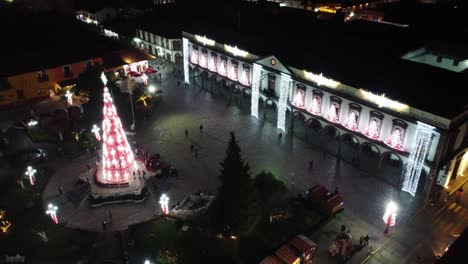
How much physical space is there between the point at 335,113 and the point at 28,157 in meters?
41.8

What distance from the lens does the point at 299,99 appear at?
5259 centimetres

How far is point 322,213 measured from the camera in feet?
132

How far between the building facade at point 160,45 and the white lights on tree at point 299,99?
35988mm

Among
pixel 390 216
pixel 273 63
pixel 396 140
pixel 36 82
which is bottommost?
pixel 390 216

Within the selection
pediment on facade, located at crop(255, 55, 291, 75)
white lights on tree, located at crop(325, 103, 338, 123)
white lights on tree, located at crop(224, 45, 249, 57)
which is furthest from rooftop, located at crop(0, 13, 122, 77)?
white lights on tree, located at crop(325, 103, 338, 123)

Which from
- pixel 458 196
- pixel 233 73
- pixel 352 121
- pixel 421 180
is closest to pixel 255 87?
pixel 233 73

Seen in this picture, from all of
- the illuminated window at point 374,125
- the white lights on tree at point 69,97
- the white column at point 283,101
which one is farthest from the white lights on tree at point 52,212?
the illuminated window at point 374,125

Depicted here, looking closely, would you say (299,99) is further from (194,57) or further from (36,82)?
(36,82)

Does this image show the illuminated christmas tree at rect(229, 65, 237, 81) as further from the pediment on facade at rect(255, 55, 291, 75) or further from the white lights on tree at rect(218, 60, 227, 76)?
the pediment on facade at rect(255, 55, 291, 75)

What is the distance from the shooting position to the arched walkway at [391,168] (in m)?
45.4

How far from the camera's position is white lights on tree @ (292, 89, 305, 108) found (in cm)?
5212

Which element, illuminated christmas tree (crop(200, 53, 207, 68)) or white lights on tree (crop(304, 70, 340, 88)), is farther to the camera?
illuminated christmas tree (crop(200, 53, 207, 68))

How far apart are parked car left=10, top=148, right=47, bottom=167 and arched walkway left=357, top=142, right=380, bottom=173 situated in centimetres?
4220

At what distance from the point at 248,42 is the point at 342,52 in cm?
1557
